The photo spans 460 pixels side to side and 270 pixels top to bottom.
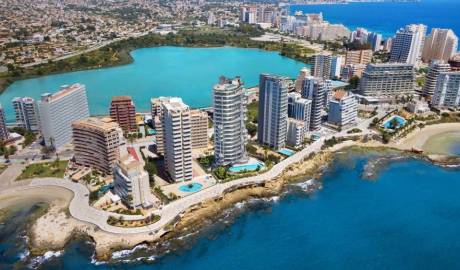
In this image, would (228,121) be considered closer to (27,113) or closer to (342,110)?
(342,110)

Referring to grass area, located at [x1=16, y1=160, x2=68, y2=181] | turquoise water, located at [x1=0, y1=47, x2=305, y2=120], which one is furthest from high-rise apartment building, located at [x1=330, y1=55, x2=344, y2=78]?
grass area, located at [x1=16, y1=160, x2=68, y2=181]

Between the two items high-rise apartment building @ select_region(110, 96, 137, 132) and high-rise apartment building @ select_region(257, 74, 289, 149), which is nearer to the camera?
high-rise apartment building @ select_region(257, 74, 289, 149)

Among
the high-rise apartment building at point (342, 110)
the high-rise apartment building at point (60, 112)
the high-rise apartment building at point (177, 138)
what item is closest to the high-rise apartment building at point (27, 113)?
the high-rise apartment building at point (60, 112)

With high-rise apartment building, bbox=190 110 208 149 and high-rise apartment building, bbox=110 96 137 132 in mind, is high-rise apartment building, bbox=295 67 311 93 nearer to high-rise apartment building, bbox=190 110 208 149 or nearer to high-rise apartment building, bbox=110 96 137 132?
high-rise apartment building, bbox=190 110 208 149

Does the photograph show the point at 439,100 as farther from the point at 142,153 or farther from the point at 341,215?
the point at 142,153

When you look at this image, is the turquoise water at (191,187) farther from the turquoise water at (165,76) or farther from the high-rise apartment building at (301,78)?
the high-rise apartment building at (301,78)

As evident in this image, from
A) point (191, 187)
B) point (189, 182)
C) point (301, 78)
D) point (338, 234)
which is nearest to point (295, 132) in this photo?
point (301, 78)

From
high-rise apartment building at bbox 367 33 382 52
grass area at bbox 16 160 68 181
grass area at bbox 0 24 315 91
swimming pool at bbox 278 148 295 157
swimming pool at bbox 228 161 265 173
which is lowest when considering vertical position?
grass area at bbox 16 160 68 181
